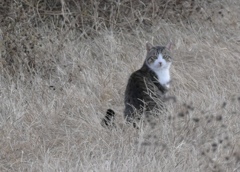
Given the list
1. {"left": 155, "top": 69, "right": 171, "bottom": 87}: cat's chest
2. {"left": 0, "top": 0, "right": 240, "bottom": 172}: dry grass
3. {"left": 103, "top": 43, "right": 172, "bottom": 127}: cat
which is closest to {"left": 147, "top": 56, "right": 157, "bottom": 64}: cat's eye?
{"left": 103, "top": 43, "right": 172, "bottom": 127}: cat

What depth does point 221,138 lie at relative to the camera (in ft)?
17.8

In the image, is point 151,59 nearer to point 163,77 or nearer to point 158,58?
point 158,58

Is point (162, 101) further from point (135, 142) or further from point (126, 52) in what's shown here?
point (126, 52)

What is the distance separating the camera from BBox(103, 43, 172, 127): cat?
238 inches

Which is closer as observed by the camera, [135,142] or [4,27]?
[135,142]

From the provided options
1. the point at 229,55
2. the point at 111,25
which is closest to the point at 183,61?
the point at 229,55

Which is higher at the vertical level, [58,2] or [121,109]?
[58,2]

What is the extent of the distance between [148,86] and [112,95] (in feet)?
2.53

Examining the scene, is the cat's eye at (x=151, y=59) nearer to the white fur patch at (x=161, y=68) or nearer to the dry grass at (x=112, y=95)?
the white fur patch at (x=161, y=68)

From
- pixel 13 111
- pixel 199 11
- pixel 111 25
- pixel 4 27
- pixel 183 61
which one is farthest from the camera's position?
pixel 199 11

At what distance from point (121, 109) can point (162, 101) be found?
30.4 inches

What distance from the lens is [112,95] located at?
7.00 metres

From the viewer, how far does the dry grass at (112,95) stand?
5203 mm

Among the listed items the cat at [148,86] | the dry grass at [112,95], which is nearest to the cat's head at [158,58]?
the cat at [148,86]
